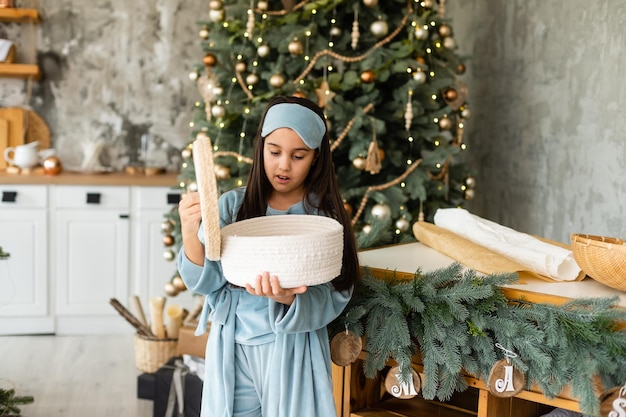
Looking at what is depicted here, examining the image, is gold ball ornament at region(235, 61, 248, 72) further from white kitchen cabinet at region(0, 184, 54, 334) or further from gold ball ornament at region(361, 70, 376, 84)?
white kitchen cabinet at region(0, 184, 54, 334)

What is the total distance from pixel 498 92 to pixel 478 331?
9.07ft

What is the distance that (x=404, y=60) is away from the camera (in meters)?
3.35

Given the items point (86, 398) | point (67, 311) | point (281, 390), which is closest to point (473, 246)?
point (281, 390)

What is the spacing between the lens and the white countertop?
161 centimetres

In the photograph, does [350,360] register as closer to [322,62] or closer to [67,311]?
[322,62]

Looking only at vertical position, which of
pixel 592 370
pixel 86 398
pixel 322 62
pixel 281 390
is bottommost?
pixel 86 398

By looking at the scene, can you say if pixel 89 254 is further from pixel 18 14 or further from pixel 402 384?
pixel 402 384

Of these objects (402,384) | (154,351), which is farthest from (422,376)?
(154,351)

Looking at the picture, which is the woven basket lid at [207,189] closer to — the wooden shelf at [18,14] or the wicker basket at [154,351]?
the wicker basket at [154,351]

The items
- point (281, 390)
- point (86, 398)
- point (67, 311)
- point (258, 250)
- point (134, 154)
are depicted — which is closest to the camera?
point (258, 250)

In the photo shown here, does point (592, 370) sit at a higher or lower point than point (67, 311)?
higher

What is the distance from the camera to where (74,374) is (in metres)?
3.65

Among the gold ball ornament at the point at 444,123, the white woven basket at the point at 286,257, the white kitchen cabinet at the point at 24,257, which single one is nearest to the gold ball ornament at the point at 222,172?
the gold ball ornament at the point at 444,123

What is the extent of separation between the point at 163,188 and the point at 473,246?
288cm
